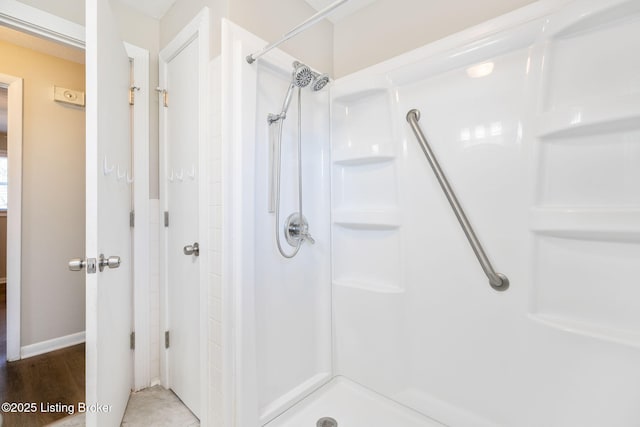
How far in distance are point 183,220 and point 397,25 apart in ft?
5.16

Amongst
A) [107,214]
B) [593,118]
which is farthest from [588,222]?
[107,214]

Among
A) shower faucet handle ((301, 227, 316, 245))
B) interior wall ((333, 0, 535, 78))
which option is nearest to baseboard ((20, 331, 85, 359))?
shower faucet handle ((301, 227, 316, 245))

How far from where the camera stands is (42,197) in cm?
217

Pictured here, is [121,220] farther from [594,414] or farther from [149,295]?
[594,414]

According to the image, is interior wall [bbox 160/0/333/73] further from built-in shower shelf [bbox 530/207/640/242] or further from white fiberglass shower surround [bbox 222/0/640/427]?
built-in shower shelf [bbox 530/207/640/242]

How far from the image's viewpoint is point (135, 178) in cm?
161

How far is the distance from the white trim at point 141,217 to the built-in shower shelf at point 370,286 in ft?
3.78

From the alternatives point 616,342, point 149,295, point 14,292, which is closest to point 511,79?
point 616,342

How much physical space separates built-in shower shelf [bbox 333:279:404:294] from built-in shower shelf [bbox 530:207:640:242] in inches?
25.9

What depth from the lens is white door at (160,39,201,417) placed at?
57.2 inches

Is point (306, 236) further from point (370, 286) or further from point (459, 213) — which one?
point (459, 213)

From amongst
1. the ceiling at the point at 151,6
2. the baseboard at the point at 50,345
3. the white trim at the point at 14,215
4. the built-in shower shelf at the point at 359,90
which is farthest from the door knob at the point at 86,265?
the baseboard at the point at 50,345

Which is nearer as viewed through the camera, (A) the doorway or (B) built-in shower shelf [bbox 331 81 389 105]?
(B) built-in shower shelf [bbox 331 81 389 105]

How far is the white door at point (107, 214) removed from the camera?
1010mm
